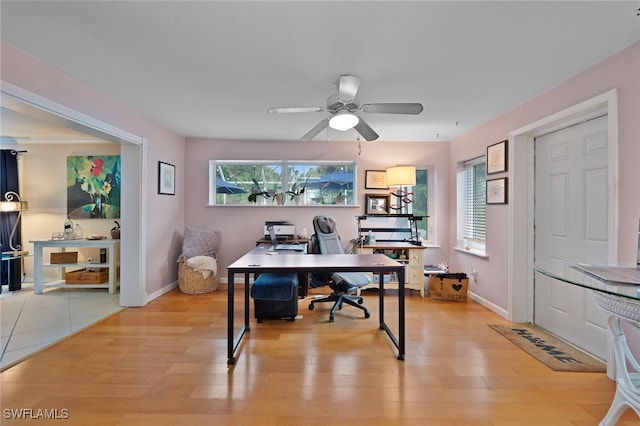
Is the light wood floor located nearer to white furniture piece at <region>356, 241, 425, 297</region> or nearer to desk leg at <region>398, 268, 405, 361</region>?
desk leg at <region>398, 268, 405, 361</region>

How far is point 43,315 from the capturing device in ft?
11.0

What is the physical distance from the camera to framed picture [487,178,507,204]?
3352mm

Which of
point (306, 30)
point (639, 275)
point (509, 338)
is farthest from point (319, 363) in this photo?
point (306, 30)

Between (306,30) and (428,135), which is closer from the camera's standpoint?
(306,30)

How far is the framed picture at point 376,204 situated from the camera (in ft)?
15.6

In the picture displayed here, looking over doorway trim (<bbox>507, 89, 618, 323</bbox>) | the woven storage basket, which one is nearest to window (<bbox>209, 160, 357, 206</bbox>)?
the woven storage basket

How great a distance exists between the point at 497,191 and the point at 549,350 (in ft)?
5.62

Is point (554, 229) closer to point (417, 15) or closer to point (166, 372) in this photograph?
point (417, 15)

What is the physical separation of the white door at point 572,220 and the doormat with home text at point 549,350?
11 centimetres

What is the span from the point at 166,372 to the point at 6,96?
2215 mm

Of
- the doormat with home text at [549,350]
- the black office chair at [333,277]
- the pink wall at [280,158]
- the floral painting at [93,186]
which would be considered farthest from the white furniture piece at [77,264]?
the doormat with home text at [549,350]

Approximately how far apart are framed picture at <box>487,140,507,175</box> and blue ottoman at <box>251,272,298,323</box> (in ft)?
8.85

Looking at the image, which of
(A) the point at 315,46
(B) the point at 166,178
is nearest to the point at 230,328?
(A) the point at 315,46

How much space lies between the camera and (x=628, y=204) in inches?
80.2
